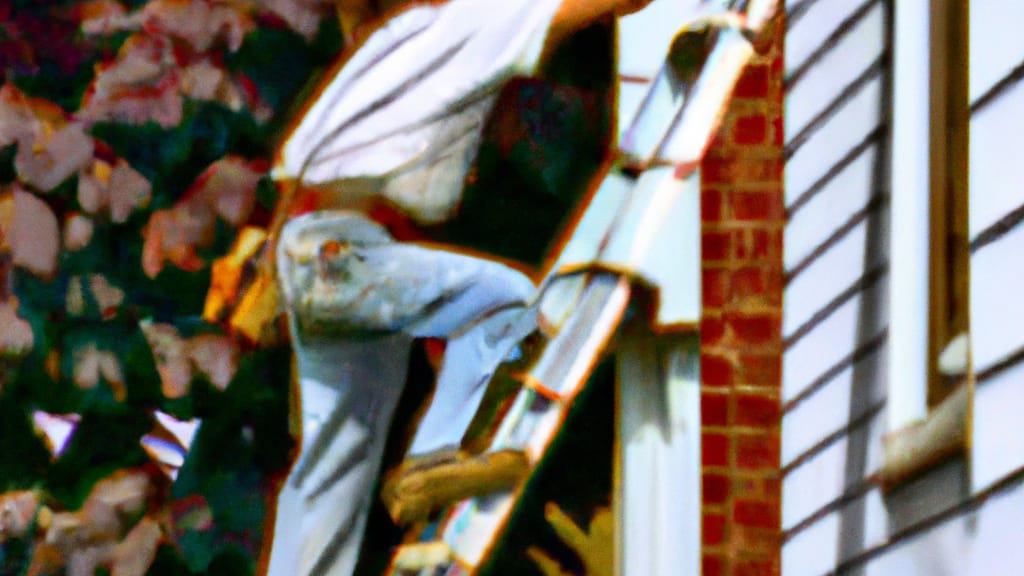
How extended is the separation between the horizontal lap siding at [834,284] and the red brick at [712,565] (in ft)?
0.36

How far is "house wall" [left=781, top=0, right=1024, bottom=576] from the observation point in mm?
1177

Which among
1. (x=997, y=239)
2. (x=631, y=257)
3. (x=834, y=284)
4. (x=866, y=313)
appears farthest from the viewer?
(x=631, y=257)

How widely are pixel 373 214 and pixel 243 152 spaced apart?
27 cm

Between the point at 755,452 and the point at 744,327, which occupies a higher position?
the point at 744,327

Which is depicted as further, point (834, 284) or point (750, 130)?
point (750, 130)

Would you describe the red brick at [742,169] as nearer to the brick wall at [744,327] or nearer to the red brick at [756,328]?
the brick wall at [744,327]

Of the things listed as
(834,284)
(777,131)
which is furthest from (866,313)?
(777,131)

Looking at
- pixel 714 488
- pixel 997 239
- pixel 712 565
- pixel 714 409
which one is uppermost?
pixel 997 239

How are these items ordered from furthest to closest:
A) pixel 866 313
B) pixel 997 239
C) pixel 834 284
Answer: pixel 834 284
pixel 866 313
pixel 997 239

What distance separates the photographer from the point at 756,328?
2.03m

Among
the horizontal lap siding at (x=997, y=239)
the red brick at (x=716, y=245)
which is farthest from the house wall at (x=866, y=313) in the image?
the red brick at (x=716, y=245)

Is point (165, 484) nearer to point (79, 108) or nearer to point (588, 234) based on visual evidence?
point (79, 108)

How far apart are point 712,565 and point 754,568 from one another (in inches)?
2.6

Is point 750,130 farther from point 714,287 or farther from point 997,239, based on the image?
point 997,239
